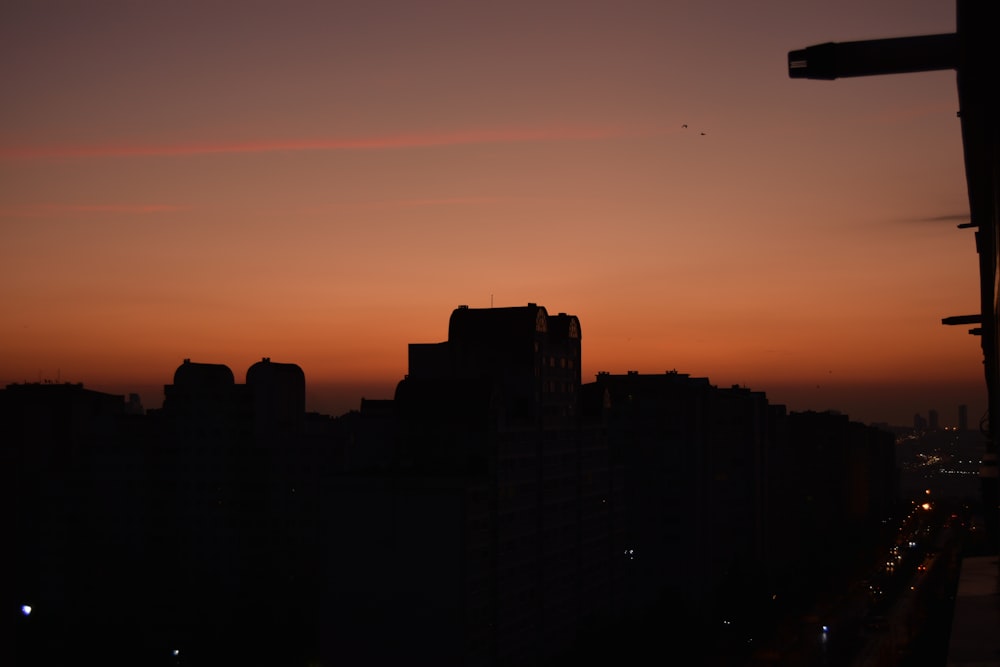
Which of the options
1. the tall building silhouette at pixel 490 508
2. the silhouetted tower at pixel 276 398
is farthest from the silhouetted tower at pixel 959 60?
the silhouetted tower at pixel 276 398

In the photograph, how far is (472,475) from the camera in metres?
55.6

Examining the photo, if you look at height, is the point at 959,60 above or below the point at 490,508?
above

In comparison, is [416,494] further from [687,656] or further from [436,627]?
[687,656]


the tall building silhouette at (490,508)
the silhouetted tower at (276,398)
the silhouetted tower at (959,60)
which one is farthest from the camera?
the silhouetted tower at (276,398)

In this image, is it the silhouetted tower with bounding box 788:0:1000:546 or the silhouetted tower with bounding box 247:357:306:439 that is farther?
the silhouetted tower with bounding box 247:357:306:439

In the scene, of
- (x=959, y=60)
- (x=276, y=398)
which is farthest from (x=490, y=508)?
(x=959, y=60)

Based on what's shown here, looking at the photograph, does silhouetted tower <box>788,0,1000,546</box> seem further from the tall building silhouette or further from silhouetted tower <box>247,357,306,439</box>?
silhouetted tower <box>247,357,306,439</box>

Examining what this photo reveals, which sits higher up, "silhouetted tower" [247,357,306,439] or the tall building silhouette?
"silhouetted tower" [247,357,306,439]

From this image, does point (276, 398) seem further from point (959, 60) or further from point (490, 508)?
point (959, 60)

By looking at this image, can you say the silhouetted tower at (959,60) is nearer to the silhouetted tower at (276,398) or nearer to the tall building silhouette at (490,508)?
the tall building silhouette at (490,508)

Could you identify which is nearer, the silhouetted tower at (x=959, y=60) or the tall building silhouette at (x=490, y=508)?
the silhouetted tower at (x=959, y=60)

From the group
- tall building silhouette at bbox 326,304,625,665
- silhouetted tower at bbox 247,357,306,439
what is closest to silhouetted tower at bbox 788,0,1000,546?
tall building silhouette at bbox 326,304,625,665

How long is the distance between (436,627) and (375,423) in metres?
12.0

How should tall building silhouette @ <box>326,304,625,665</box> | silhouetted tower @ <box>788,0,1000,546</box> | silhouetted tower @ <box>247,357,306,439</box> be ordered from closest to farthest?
silhouetted tower @ <box>788,0,1000,546</box>
tall building silhouette @ <box>326,304,625,665</box>
silhouetted tower @ <box>247,357,306,439</box>
